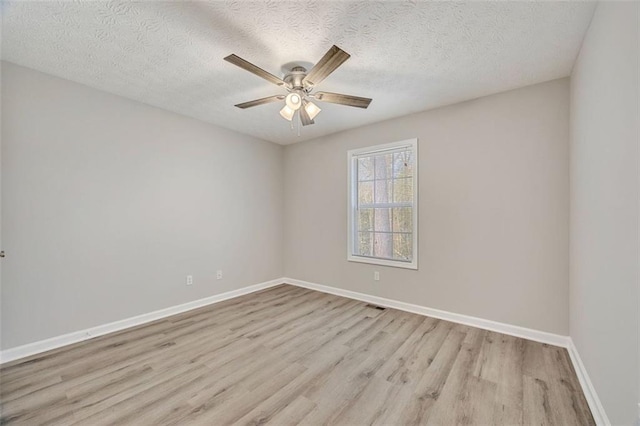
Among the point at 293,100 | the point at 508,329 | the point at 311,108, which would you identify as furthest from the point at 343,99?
the point at 508,329

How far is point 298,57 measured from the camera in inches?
84.7

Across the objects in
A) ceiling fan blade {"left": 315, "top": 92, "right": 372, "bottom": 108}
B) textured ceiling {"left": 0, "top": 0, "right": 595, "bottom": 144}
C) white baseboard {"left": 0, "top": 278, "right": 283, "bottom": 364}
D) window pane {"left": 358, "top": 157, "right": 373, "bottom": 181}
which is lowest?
white baseboard {"left": 0, "top": 278, "right": 283, "bottom": 364}

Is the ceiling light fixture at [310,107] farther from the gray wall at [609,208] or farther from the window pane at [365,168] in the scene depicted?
the gray wall at [609,208]

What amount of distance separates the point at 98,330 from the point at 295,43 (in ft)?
11.0

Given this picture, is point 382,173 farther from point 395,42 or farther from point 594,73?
point 594,73

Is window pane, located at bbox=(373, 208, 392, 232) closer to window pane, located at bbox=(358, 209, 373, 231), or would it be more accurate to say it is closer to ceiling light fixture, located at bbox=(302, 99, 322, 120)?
window pane, located at bbox=(358, 209, 373, 231)

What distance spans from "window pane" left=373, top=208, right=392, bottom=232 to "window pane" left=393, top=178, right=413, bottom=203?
0.24 meters

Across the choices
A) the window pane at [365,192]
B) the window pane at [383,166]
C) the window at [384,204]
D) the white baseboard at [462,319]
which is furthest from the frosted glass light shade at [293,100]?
the white baseboard at [462,319]

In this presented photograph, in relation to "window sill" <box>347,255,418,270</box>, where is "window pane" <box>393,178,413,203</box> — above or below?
above

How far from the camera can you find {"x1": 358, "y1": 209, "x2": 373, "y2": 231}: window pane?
12.9 feet

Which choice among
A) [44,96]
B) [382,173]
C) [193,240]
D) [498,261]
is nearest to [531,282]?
[498,261]

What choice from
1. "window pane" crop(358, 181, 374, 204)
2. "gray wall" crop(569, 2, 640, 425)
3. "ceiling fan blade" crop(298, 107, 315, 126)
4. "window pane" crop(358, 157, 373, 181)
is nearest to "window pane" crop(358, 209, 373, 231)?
"window pane" crop(358, 181, 374, 204)

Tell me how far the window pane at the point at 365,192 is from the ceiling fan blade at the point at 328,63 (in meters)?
2.09

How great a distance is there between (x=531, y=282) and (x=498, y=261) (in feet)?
1.08
